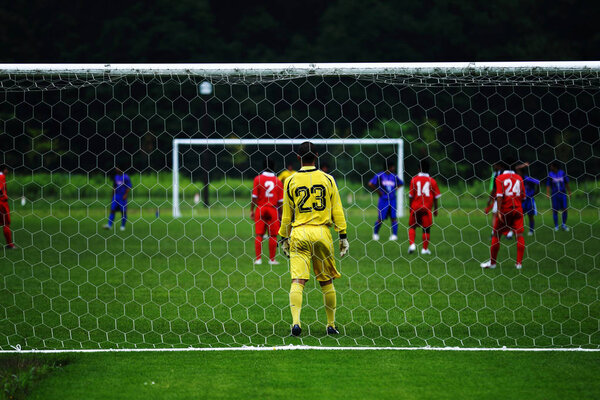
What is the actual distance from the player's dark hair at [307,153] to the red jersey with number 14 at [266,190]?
4.73 m

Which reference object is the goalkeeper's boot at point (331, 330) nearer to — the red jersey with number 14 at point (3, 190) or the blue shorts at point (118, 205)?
the red jersey with number 14 at point (3, 190)

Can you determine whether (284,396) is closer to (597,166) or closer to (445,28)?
(597,166)

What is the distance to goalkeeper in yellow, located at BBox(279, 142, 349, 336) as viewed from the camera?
5.62 metres

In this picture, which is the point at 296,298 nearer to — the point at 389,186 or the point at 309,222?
the point at 309,222

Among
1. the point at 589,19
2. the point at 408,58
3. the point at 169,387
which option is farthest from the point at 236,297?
the point at 589,19

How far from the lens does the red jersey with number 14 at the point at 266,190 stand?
1044 cm

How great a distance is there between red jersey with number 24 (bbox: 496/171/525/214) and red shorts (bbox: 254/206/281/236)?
11.8ft

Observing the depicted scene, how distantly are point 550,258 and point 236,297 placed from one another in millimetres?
6587

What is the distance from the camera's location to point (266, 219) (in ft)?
35.5

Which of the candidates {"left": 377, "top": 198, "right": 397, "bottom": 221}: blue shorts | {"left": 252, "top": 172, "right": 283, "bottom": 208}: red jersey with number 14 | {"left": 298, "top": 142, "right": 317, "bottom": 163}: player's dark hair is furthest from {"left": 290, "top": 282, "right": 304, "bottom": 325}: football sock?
{"left": 377, "top": 198, "right": 397, "bottom": 221}: blue shorts

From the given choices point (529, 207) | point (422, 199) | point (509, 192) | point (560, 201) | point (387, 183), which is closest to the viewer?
point (509, 192)

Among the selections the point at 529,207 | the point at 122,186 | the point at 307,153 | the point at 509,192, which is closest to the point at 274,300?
the point at 307,153

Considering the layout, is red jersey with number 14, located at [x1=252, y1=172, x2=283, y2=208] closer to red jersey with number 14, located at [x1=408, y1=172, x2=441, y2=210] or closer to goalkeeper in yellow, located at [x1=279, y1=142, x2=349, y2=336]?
red jersey with number 14, located at [x1=408, y1=172, x2=441, y2=210]

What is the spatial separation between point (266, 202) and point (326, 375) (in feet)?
20.2
